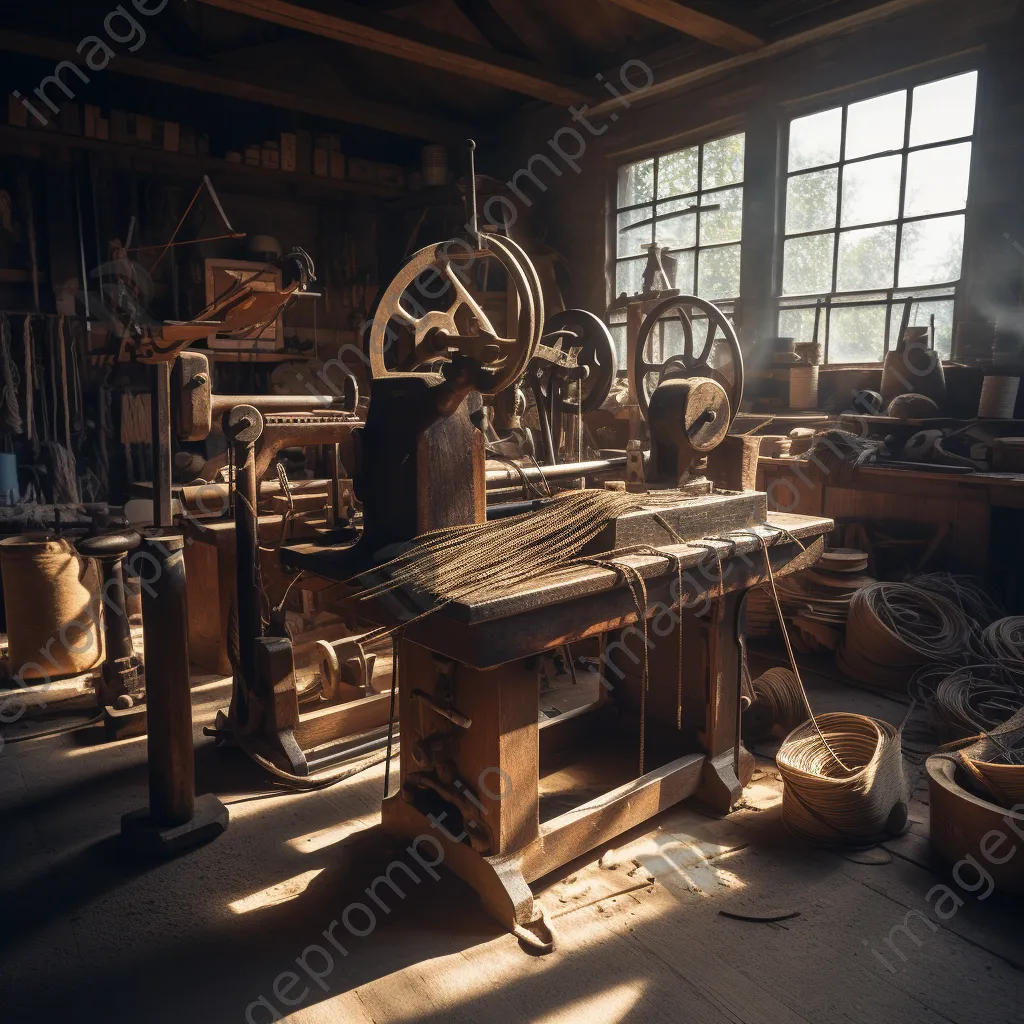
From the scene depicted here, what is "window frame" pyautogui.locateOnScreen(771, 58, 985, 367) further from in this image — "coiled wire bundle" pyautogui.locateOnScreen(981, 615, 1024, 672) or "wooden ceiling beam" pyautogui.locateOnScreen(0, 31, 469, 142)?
"wooden ceiling beam" pyautogui.locateOnScreen(0, 31, 469, 142)

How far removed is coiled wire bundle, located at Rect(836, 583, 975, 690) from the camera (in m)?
3.64

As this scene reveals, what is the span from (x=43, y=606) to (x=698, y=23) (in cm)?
506

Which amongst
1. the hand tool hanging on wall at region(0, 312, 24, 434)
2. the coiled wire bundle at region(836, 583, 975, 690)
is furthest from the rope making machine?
the hand tool hanging on wall at region(0, 312, 24, 434)

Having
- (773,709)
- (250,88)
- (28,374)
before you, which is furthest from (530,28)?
(773,709)

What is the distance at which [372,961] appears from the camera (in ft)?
6.33

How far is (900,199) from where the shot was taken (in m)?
5.09

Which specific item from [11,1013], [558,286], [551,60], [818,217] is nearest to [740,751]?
[11,1013]

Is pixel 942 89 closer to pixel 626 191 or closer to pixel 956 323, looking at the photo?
pixel 956 323

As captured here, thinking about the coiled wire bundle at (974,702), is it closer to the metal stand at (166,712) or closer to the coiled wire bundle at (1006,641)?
the coiled wire bundle at (1006,641)

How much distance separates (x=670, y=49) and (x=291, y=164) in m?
3.24

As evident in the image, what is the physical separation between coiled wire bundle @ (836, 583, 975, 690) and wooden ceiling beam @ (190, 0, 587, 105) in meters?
4.62

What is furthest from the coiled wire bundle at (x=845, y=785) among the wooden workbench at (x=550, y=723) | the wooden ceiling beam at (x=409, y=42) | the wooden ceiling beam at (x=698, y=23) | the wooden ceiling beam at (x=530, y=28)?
the wooden ceiling beam at (x=530, y=28)

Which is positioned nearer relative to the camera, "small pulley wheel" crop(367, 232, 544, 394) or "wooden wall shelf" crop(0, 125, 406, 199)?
"small pulley wheel" crop(367, 232, 544, 394)

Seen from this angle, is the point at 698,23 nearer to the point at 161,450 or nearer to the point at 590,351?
the point at 590,351
